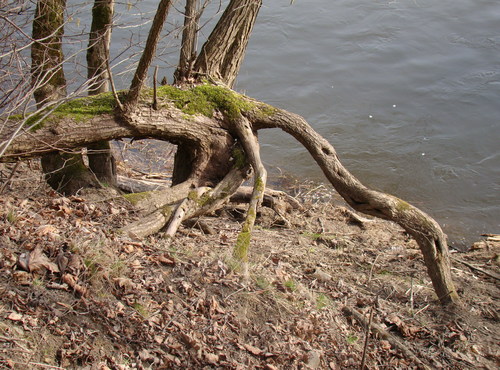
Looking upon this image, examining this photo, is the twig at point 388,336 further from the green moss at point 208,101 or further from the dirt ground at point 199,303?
the green moss at point 208,101

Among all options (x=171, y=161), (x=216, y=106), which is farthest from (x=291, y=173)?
(x=216, y=106)

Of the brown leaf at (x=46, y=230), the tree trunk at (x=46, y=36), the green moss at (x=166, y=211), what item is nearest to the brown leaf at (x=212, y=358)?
the brown leaf at (x=46, y=230)

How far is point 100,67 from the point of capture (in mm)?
6543

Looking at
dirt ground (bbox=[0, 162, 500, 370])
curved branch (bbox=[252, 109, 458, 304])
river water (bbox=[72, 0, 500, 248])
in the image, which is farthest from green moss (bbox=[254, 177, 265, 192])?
river water (bbox=[72, 0, 500, 248])

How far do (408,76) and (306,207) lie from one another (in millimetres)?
7243

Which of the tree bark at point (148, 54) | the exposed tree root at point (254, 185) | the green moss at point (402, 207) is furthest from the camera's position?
the green moss at point (402, 207)

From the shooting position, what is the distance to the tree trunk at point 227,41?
22.1ft

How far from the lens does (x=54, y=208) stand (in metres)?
5.39

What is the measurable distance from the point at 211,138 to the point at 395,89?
8.27 meters

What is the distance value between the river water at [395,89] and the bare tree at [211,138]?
2.24m

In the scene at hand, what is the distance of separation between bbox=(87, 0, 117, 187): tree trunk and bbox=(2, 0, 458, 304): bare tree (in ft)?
1.91

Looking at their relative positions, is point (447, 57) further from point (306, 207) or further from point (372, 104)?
point (306, 207)

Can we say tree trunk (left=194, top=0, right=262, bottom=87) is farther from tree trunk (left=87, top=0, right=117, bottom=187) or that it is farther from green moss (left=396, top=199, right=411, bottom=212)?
green moss (left=396, top=199, right=411, bottom=212)

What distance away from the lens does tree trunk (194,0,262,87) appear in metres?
6.73
